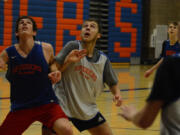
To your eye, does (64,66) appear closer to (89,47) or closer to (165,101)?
(89,47)

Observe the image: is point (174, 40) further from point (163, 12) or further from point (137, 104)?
point (163, 12)

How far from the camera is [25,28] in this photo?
3.44 m

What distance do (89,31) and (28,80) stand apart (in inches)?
29.9

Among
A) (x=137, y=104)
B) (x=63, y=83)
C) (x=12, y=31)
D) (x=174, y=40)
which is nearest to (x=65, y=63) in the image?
(x=63, y=83)

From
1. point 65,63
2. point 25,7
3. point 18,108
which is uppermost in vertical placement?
point 25,7

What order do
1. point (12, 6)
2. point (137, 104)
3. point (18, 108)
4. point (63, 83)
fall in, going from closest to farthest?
point (18, 108) < point (63, 83) < point (137, 104) < point (12, 6)

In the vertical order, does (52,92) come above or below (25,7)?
below

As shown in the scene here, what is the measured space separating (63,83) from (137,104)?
10.8 feet

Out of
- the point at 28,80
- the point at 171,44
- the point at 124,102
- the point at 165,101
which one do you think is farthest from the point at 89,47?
the point at 171,44

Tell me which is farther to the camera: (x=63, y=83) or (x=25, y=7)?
(x=25, y=7)

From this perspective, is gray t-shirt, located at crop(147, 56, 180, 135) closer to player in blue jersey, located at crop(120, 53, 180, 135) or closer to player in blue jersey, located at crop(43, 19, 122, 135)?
player in blue jersey, located at crop(120, 53, 180, 135)

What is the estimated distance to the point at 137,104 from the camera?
6652mm

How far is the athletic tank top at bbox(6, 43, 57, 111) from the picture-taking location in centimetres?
327

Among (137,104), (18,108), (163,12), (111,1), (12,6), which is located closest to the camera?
(18,108)
